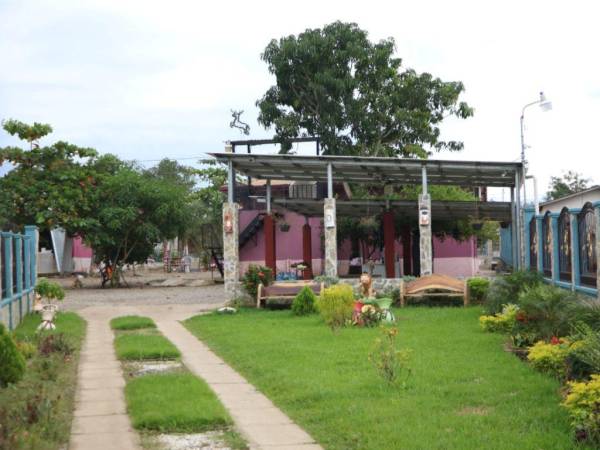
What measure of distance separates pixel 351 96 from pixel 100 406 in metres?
27.9

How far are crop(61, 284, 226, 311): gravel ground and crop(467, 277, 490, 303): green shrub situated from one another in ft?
23.7

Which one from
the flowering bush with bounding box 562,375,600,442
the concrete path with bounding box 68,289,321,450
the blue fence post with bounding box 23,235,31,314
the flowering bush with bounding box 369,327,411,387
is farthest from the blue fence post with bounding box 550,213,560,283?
the blue fence post with bounding box 23,235,31,314

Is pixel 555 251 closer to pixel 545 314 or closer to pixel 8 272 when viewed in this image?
pixel 545 314

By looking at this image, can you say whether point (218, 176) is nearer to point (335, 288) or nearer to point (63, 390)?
point (335, 288)

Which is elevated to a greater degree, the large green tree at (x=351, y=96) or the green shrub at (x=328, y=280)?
the large green tree at (x=351, y=96)

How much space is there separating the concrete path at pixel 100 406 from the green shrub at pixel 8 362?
2.41ft

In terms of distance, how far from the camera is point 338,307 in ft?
48.6

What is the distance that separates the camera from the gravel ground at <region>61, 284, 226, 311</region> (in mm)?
24344

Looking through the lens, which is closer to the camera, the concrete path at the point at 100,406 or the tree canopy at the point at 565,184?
the concrete path at the point at 100,406

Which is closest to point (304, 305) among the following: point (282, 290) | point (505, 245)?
point (282, 290)

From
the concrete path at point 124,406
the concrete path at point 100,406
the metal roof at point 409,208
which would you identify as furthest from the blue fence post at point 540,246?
the concrete path at point 100,406

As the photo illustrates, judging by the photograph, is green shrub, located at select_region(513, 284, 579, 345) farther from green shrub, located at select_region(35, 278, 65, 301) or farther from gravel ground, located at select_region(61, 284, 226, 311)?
gravel ground, located at select_region(61, 284, 226, 311)

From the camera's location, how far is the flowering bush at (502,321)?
13305 mm

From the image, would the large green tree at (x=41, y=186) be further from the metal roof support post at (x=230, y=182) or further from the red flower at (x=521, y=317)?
the red flower at (x=521, y=317)
